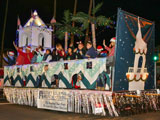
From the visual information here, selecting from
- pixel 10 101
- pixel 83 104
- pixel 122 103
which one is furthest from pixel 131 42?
pixel 10 101

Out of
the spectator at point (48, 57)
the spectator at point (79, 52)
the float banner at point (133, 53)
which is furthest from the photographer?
the spectator at point (48, 57)

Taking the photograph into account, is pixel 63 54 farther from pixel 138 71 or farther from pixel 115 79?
pixel 138 71

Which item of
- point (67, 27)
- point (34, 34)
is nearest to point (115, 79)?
point (67, 27)

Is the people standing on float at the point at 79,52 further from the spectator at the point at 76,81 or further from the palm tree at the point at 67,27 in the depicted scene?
the palm tree at the point at 67,27

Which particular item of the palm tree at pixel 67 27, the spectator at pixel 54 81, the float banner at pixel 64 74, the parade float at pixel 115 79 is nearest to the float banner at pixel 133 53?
the parade float at pixel 115 79

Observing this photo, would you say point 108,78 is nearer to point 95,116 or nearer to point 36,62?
point 95,116

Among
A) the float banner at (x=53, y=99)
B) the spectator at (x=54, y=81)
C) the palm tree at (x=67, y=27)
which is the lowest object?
the float banner at (x=53, y=99)

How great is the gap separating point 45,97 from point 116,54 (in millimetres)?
3783

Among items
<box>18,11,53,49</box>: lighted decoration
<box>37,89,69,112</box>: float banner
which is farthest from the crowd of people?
<box>18,11,53,49</box>: lighted decoration

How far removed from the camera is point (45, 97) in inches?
A: 357

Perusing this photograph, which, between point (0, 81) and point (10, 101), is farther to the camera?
point (0, 81)

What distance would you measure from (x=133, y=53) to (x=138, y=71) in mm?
743

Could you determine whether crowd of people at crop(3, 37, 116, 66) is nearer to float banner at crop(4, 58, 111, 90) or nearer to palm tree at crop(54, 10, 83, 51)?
float banner at crop(4, 58, 111, 90)

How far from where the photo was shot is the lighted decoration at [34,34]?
24844mm
